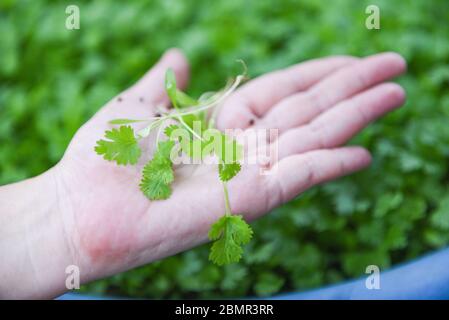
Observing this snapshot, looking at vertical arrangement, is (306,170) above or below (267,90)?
below

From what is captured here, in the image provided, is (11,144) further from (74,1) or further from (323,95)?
(323,95)

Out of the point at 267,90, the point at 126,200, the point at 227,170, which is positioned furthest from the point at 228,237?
the point at 267,90

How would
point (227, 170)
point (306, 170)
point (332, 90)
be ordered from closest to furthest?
point (227, 170) < point (306, 170) < point (332, 90)

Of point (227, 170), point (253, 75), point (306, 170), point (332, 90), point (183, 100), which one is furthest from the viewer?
point (253, 75)

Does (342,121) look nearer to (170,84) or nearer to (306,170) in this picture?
(306,170)

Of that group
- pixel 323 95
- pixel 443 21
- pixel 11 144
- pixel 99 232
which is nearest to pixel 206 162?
pixel 99 232

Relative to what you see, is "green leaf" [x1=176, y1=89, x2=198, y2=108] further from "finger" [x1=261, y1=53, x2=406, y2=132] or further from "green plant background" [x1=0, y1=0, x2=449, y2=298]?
"green plant background" [x1=0, y1=0, x2=449, y2=298]
